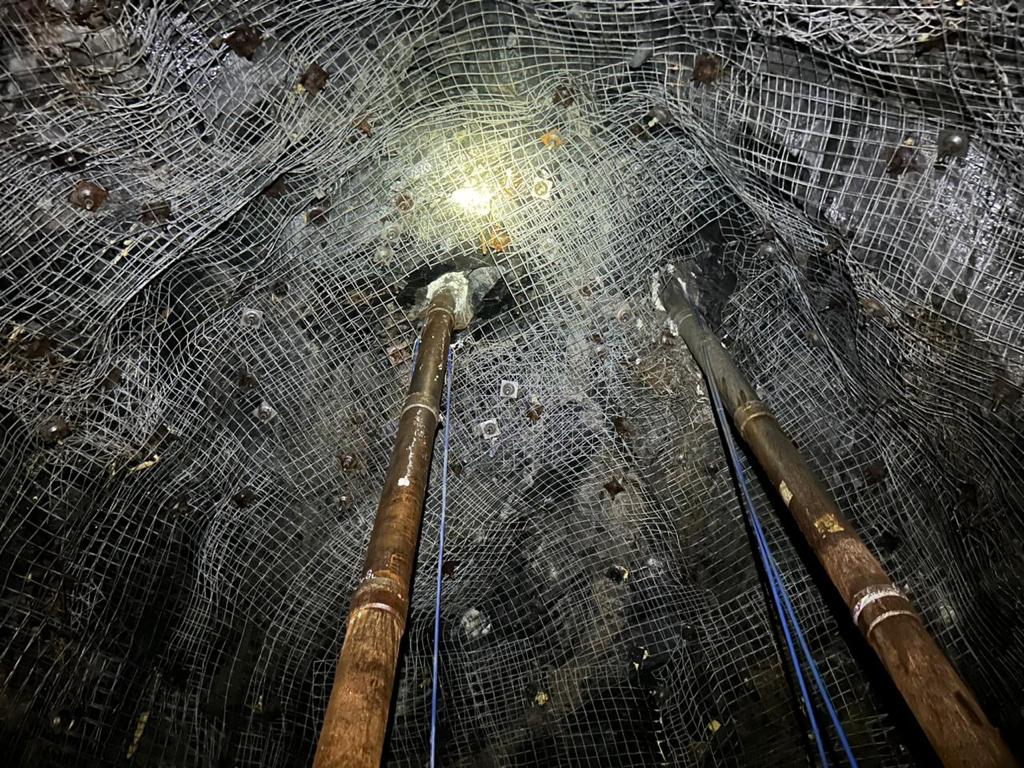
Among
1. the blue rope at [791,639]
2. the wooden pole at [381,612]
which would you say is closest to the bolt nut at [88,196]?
the wooden pole at [381,612]

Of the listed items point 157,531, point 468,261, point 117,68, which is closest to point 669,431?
point 468,261

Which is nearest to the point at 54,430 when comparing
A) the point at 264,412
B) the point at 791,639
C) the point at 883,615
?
the point at 264,412

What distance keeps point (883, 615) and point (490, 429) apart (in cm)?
379

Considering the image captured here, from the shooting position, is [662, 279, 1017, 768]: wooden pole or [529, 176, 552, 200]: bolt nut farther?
[529, 176, 552, 200]: bolt nut

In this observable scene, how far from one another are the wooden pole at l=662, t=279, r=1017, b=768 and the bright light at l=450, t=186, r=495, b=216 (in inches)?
104

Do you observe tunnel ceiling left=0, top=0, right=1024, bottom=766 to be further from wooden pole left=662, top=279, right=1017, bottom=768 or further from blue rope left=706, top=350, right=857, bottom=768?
blue rope left=706, top=350, right=857, bottom=768

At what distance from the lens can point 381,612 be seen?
2.63 metres

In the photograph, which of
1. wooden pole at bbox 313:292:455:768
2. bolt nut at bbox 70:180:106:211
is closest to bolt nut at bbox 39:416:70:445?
bolt nut at bbox 70:180:106:211

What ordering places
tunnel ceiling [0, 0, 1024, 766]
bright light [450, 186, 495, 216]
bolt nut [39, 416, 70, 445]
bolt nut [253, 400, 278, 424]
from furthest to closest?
bolt nut [253, 400, 278, 424] < bright light [450, 186, 495, 216] < bolt nut [39, 416, 70, 445] < tunnel ceiling [0, 0, 1024, 766]

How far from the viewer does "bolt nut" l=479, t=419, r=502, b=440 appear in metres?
5.88

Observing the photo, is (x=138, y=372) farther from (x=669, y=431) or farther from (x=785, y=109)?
(x=785, y=109)

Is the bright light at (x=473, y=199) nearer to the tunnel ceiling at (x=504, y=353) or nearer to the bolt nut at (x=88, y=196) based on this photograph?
the tunnel ceiling at (x=504, y=353)

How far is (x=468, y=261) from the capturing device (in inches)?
215

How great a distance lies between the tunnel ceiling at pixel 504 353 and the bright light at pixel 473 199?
3cm
